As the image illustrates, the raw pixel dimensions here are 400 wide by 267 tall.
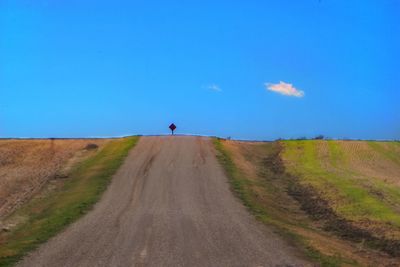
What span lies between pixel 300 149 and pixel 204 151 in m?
9.05

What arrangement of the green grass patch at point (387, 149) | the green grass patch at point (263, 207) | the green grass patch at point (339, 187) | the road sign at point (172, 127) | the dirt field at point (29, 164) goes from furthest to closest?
the road sign at point (172, 127) → the green grass patch at point (387, 149) → the dirt field at point (29, 164) → the green grass patch at point (339, 187) → the green grass patch at point (263, 207)

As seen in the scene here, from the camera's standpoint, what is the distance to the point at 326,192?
30.7 meters

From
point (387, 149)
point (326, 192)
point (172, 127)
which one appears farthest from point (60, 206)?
point (387, 149)

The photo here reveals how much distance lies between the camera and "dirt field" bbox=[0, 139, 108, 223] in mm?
31225

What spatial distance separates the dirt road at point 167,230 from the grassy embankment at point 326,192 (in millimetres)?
1266

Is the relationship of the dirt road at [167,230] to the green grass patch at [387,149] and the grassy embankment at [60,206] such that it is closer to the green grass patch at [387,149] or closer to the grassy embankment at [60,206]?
the grassy embankment at [60,206]

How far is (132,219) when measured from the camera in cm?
2183

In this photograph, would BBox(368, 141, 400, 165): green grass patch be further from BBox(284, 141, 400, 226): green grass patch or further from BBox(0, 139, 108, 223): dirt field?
BBox(0, 139, 108, 223): dirt field

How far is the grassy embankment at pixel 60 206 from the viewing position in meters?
18.6

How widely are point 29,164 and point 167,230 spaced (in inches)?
957

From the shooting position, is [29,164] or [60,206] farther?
[29,164]

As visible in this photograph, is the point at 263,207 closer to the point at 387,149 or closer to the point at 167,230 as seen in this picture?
the point at 167,230

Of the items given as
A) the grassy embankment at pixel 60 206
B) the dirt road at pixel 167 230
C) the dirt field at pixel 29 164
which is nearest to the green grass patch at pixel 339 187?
the dirt road at pixel 167 230

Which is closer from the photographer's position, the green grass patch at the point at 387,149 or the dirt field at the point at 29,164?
the dirt field at the point at 29,164
